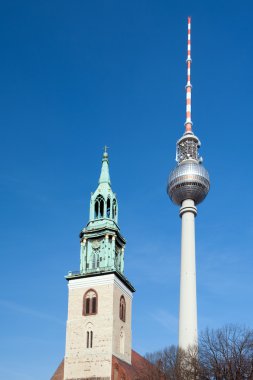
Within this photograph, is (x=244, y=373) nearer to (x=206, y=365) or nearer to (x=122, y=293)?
(x=206, y=365)

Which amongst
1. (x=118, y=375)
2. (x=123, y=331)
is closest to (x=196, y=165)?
(x=123, y=331)

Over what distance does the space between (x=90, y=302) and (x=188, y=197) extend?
35017mm

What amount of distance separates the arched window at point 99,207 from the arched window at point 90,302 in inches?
442

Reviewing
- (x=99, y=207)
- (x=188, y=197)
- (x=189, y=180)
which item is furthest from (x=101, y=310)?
(x=189, y=180)

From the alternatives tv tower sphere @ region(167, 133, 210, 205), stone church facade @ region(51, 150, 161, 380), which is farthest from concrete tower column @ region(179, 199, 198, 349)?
stone church facade @ region(51, 150, 161, 380)

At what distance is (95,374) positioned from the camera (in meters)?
63.7

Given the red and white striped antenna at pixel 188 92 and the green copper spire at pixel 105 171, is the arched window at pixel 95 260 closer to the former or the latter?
the green copper spire at pixel 105 171

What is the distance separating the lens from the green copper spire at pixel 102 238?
71.3 m

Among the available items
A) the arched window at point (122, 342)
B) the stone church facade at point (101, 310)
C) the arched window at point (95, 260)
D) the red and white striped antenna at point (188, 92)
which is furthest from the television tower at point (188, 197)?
the arched window at point (95, 260)

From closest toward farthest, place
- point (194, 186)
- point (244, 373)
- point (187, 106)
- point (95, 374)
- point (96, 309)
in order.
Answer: point (244, 373)
point (95, 374)
point (96, 309)
point (194, 186)
point (187, 106)

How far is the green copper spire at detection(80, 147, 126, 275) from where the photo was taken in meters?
71.3

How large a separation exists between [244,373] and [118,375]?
1633 centimetres

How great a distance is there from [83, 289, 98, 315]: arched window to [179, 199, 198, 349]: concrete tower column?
17626 millimetres

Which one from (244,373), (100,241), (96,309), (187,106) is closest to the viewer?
(244,373)
